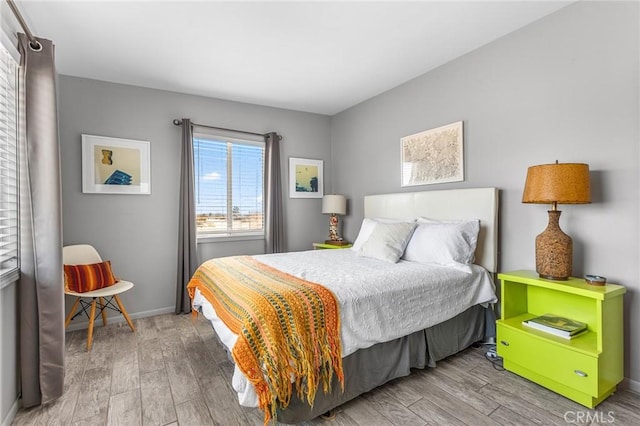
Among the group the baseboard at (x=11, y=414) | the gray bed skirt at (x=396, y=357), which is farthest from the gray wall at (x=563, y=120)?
the baseboard at (x=11, y=414)

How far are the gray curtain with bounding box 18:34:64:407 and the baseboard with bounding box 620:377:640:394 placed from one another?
3574 mm

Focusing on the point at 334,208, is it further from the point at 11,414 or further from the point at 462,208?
the point at 11,414

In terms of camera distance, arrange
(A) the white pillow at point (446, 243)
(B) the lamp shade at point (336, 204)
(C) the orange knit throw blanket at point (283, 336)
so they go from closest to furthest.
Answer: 1. (C) the orange knit throw blanket at point (283, 336)
2. (A) the white pillow at point (446, 243)
3. (B) the lamp shade at point (336, 204)

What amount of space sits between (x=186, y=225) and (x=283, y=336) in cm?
249

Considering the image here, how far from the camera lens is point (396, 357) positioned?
206 centimetres

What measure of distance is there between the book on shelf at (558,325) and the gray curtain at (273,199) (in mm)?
2883

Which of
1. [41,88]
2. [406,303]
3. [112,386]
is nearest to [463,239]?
[406,303]

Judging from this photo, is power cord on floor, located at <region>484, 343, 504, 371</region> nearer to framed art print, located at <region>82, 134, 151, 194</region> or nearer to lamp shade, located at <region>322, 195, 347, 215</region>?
lamp shade, located at <region>322, 195, 347, 215</region>

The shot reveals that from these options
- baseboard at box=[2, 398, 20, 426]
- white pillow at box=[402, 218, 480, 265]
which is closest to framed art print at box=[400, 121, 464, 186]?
white pillow at box=[402, 218, 480, 265]

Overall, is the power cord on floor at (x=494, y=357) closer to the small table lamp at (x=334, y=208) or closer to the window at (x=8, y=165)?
the small table lamp at (x=334, y=208)

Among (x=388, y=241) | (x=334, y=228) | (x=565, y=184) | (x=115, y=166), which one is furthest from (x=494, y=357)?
(x=115, y=166)

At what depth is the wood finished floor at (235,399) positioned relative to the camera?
5.68 ft

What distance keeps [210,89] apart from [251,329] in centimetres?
304

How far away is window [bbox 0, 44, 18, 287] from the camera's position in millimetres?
1801
